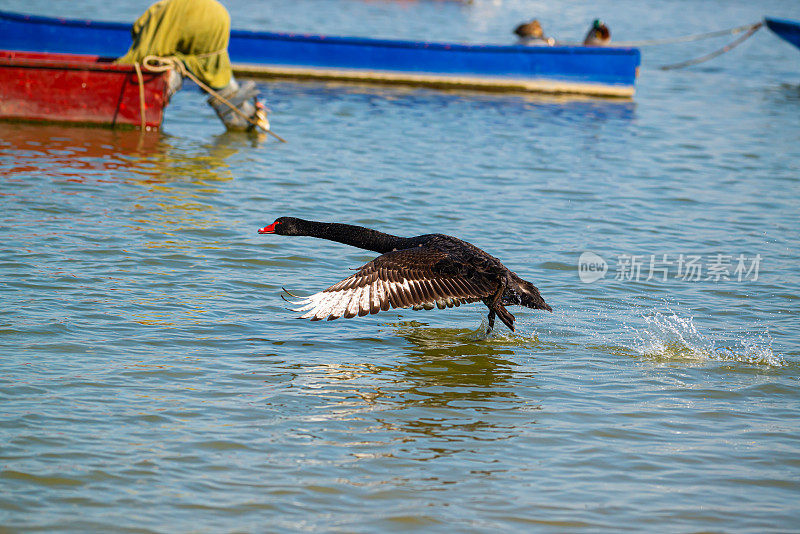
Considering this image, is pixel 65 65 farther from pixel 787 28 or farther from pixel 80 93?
pixel 787 28

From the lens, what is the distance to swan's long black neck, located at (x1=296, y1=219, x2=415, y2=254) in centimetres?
827

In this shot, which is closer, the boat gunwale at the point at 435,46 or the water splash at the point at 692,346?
the water splash at the point at 692,346

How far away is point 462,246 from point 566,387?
4.96ft

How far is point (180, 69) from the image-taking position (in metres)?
14.5

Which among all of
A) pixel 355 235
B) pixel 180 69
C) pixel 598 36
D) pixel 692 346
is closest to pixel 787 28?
pixel 598 36

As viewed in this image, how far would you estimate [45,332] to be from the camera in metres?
7.12

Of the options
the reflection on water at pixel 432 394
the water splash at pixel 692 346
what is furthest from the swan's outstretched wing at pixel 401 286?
the water splash at pixel 692 346

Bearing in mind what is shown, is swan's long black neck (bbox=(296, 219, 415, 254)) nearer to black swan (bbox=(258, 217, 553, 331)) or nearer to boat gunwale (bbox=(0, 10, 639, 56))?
black swan (bbox=(258, 217, 553, 331))

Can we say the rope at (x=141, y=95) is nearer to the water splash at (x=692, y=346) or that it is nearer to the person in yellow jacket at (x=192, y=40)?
the person in yellow jacket at (x=192, y=40)

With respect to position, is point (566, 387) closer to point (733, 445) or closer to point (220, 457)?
point (733, 445)

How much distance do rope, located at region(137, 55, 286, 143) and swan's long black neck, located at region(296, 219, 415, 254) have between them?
6.22 m

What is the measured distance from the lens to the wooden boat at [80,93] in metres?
14.1

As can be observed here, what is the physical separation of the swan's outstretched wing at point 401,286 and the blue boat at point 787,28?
820 inches

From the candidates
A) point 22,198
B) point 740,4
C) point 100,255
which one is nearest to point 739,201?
point 100,255
